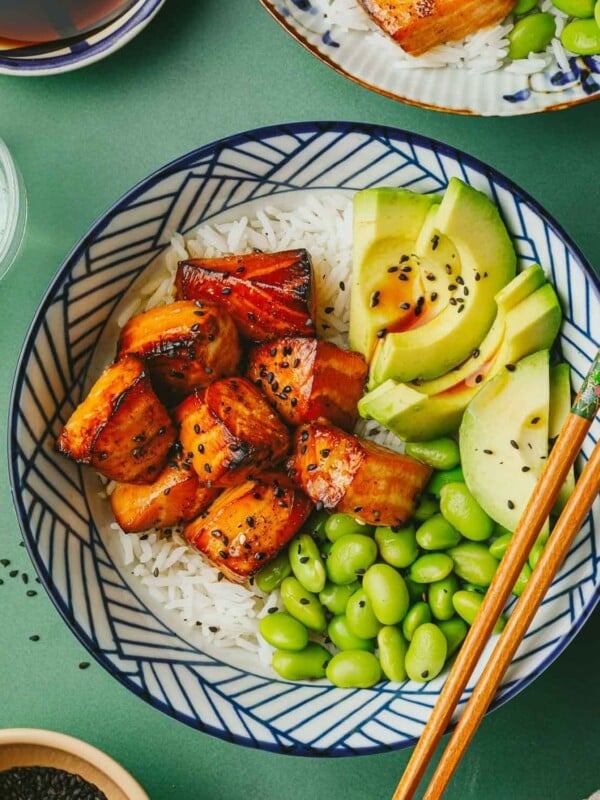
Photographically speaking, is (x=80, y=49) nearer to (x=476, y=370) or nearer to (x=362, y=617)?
(x=476, y=370)

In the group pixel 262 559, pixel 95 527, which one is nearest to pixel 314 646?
pixel 262 559

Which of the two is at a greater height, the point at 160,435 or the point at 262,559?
the point at 160,435

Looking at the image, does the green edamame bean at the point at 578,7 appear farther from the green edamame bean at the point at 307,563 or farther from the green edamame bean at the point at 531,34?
the green edamame bean at the point at 307,563

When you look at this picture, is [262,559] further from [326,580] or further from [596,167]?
[596,167]

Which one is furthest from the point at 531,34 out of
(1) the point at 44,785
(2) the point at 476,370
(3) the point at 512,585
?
(1) the point at 44,785

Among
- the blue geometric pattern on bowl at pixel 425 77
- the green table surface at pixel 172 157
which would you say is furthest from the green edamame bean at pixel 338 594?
the blue geometric pattern on bowl at pixel 425 77

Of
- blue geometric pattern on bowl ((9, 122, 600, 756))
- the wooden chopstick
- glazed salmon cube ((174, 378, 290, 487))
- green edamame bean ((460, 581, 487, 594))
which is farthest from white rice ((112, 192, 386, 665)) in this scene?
the wooden chopstick
